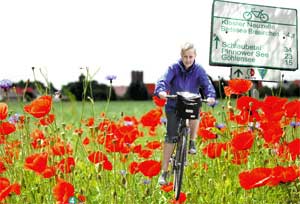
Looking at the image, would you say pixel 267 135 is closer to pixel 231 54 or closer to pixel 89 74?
pixel 89 74

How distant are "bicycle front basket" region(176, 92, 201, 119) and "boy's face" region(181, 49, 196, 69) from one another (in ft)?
0.64

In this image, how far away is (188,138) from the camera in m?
3.48

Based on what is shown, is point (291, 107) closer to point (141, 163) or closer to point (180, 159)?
point (180, 159)

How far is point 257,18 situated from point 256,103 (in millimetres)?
2501

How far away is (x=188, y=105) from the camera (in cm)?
315

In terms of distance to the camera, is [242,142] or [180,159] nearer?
[242,142]

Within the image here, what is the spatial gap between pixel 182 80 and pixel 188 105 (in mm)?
251

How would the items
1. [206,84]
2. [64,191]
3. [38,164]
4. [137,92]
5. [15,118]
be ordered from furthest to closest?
[137,92]
[15,118]
[206,84]
[38,164]
[64,191]

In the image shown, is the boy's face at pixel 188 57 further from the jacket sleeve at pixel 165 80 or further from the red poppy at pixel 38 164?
the red poppy at pixel 38 164

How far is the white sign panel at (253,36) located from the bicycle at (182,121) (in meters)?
1.87

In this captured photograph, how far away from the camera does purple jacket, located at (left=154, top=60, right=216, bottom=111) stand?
10.9 feet

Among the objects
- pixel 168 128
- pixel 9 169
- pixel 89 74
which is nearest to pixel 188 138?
pixel 168 128

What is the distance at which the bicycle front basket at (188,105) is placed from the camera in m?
3.15

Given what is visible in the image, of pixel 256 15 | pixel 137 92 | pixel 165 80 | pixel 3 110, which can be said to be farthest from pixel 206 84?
pixel 137 92
